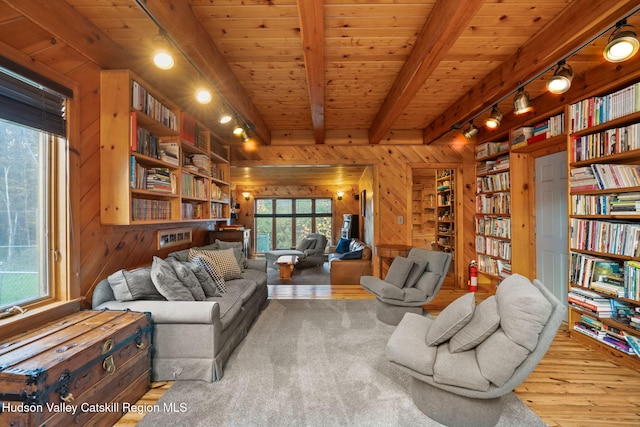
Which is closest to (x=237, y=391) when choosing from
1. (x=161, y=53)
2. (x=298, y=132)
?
(x=161, y=53)

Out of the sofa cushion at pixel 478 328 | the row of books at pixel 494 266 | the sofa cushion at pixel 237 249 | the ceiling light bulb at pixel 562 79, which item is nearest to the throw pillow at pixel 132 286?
the sofa cushion at pixel 237 249

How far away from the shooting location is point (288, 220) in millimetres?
9086

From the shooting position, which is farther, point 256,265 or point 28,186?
point 256,265

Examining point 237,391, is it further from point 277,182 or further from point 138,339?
point 277,182

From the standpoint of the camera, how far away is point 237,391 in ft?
6.21

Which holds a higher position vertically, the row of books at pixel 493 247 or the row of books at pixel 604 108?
the row of books at pixel 604 108

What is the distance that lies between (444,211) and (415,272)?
11.2 feet

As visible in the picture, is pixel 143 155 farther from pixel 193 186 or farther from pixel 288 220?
pixel 288 220

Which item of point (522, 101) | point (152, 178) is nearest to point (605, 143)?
point (522, 101)

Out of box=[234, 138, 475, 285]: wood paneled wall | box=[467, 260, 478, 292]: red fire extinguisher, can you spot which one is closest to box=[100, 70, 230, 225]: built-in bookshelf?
box=[234, 138, 475, 285]: wood paneled wall

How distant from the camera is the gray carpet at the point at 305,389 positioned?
5.39 ft

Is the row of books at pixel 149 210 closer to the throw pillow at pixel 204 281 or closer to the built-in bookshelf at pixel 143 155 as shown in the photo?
the built-in bookshelf at pixel 143 155

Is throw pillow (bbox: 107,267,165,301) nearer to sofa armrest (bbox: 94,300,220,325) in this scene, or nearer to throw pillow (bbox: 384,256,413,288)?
sofa armrest (bbox: 94,300,220,325)

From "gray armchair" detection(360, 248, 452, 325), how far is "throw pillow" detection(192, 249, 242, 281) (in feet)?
5.41
